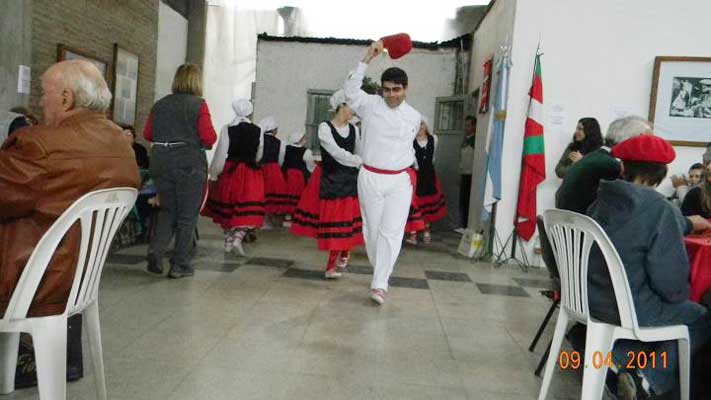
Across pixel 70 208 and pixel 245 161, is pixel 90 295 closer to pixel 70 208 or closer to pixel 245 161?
pixel 70 208

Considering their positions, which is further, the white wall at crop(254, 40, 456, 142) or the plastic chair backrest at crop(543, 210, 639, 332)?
the white wall at crop(254, 40, 456, 142)

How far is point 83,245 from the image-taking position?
1622mm

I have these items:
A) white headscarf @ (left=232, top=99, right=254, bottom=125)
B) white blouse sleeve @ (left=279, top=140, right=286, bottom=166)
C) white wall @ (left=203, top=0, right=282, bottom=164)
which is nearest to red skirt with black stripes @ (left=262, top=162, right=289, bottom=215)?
white blouse sleeve @ (left=279, top=140, right=286, bottom=166)

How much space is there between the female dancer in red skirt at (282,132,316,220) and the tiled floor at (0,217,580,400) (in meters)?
2.19

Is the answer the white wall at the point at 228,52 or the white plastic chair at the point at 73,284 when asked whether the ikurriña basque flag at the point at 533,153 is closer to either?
the white plastic chair at the point at 73,284

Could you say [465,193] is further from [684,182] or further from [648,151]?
[648,151]

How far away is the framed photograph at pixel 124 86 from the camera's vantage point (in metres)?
7.57

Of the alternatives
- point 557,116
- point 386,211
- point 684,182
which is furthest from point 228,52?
point 684,182

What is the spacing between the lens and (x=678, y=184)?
199 inches

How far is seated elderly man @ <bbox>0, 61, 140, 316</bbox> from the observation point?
1.57m

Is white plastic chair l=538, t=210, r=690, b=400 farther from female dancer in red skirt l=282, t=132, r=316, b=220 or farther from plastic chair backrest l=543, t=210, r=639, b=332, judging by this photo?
female dancer in red skirt l=282, t=132, r=316, b=220

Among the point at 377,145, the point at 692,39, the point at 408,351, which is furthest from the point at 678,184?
the point at 408,351

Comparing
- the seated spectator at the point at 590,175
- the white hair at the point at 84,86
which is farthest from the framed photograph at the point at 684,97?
the white hair at the point at 84,86

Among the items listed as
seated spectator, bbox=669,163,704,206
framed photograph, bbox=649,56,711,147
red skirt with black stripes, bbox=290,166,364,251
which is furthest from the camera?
framed photograph, bbox=649,56,711,147
